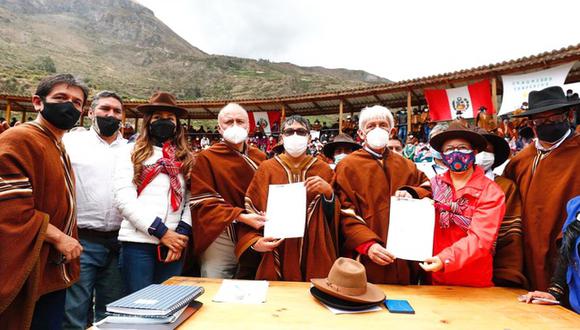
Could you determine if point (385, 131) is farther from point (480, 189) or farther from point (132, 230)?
point (132, 230)

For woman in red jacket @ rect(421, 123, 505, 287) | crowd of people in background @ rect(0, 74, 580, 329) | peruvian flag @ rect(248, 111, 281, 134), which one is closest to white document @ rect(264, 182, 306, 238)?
crowd of people in background @ rect(0, 74, 580, 329)

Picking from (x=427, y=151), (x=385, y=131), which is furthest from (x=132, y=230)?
(x=427, y=151)

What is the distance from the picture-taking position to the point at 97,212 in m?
2.68

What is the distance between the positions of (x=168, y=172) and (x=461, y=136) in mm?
2141

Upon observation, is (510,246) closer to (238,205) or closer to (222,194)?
(238,205)

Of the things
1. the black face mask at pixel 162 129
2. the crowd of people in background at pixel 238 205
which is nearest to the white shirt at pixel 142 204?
the crowd of people in background at pixel 238 205

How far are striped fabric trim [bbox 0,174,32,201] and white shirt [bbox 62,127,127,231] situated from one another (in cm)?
90

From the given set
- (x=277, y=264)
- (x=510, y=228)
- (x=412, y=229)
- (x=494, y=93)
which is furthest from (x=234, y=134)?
(x=494, y=93)

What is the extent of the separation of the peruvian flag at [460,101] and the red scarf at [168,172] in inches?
342

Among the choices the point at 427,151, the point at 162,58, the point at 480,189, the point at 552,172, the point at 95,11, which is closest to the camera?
the point at 480,189

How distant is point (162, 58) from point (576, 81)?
7591cm

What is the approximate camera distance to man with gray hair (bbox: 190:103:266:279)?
260cm

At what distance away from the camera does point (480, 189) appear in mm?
2213

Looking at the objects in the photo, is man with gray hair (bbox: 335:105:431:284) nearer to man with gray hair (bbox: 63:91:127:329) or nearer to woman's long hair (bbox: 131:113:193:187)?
woman's long hair (bbox: 131:113:193:187)
